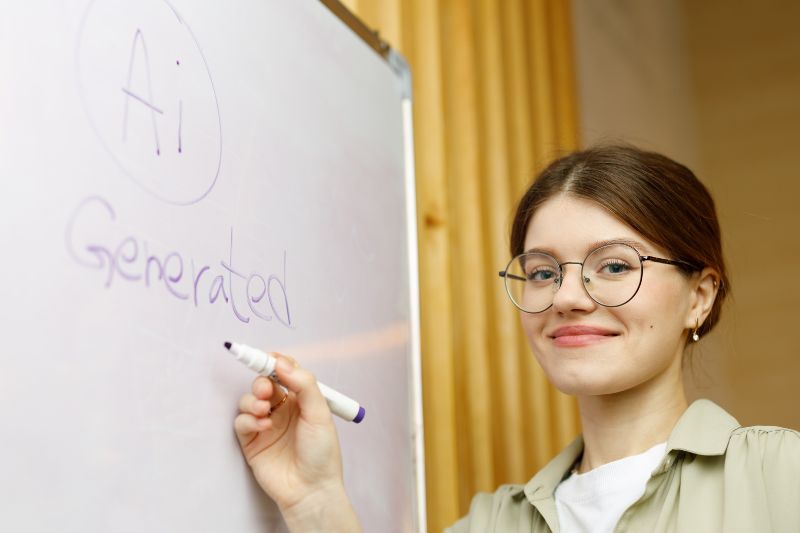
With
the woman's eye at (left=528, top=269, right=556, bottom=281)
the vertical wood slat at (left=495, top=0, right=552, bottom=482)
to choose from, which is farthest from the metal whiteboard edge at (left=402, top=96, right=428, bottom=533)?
the vertical wood slat at (left=495, top=0, right=552, bottom=482)

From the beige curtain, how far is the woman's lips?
0.40 metres

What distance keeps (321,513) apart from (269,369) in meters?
0.17

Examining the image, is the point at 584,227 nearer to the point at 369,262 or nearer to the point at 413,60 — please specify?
the point at 369,262

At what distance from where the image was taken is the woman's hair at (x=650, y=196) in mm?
1015

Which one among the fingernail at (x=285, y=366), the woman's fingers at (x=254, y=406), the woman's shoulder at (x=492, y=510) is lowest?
the woman's shoulder at (x=492, y=510)

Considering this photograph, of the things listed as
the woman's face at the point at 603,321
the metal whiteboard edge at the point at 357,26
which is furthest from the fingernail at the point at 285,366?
the metal whiteboard edge at the point at 357,26

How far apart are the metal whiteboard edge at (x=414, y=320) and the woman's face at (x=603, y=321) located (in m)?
0.22

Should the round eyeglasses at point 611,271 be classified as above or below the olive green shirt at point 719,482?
above

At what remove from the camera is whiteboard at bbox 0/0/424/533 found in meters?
0.56

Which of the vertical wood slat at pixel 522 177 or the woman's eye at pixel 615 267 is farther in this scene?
the vertical wood slat at pixel 522 177

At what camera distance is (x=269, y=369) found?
0.74 m

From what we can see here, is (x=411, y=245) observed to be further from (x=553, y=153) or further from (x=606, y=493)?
(x=553, y=153)

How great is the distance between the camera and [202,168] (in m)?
0.74

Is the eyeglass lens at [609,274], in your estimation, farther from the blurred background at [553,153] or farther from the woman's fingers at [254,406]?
the woman's fingers at [254,406]
